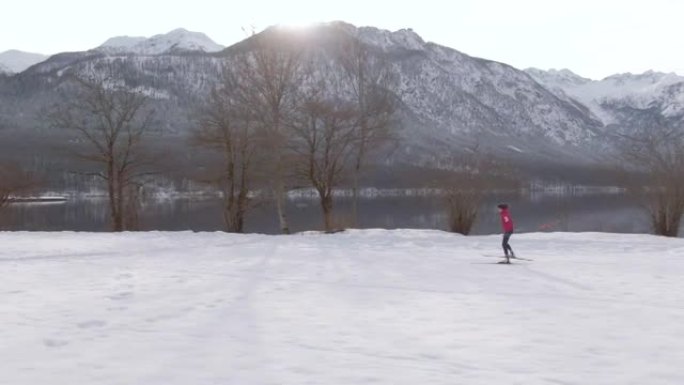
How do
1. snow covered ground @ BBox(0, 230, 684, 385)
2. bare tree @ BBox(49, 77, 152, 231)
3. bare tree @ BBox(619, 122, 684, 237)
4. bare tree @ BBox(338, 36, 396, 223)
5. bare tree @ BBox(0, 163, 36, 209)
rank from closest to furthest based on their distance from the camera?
1. snow covered ground @ BBox(0, 230, 684, 385)
2. bare tree @ BBox(619, 122, 684, 237)
3. bare tree @ BBox(338, 36, 396, 223)
4. bare tree @ BBox(49, 77, 152, 231)
5. bare tree @ BBox(0, 163, 36, 209)

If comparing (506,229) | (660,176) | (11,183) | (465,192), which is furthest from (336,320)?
(11,183)

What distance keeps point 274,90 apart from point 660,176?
22144 millimetres

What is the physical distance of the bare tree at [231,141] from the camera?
105 feet

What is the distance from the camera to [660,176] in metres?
32.7

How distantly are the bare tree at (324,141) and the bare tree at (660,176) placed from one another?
1691 centimetres

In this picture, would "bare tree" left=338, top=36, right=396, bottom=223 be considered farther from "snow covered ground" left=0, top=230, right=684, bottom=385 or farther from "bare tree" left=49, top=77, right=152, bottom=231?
"snow covered ground" left=0, top=230, right=684, bottom=385

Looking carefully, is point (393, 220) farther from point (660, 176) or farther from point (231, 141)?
point (231, 141)

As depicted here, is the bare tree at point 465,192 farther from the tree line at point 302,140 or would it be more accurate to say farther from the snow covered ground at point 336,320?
the snow covered ground at point 336,320

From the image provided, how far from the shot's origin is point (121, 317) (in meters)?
10.0

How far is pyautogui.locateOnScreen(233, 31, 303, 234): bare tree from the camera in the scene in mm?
30781

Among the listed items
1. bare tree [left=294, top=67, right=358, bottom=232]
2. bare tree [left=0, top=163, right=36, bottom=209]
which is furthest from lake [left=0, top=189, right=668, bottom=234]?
bare tree [left=294, top=67, right=358, bottom=232]

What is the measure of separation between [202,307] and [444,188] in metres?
24.3

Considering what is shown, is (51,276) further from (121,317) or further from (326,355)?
(326,355)

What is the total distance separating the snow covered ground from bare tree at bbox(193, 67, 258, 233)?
13605mm
